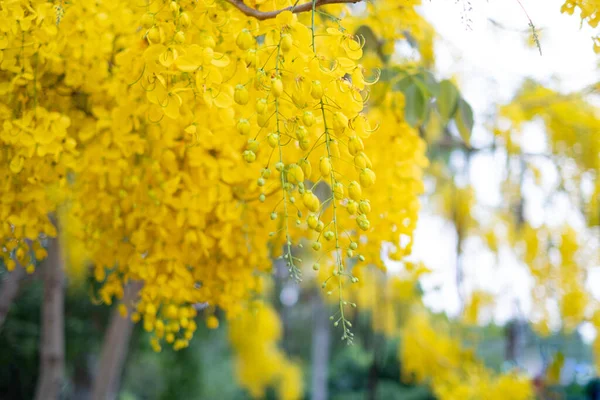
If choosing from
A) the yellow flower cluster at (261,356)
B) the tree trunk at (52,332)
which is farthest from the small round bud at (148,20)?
the yellow flower cluster at (261,356)

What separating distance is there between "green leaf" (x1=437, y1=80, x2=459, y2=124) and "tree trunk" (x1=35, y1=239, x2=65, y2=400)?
1781 mm

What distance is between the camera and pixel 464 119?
149 cm

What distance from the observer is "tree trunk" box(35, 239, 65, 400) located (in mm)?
2379

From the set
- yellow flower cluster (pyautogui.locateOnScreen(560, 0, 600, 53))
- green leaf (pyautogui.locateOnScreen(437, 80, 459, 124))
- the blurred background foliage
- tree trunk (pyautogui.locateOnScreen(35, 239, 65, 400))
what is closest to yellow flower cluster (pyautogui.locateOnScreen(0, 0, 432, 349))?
green leaf (pyautogui.locateOnScreen(437, 80, 459, 124))

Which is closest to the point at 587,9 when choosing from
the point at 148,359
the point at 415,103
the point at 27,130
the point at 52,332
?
the point at 415,103

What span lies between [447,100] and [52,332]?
1950mm

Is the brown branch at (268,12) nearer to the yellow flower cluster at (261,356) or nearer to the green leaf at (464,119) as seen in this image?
the green leaf at (464,119)

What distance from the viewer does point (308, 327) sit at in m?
12.2

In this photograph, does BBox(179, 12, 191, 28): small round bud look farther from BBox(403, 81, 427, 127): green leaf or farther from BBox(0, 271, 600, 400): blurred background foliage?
BBox(0, 271, 600, 400): blurred background foliage

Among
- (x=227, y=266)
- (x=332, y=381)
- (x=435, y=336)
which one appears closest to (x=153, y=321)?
(x=227, y=266)

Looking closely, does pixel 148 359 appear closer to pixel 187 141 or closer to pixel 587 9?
pixel 187 141

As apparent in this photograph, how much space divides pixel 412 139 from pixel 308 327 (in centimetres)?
1112

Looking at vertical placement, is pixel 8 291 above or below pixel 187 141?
below

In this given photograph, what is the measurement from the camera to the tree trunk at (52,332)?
7.80 feet
